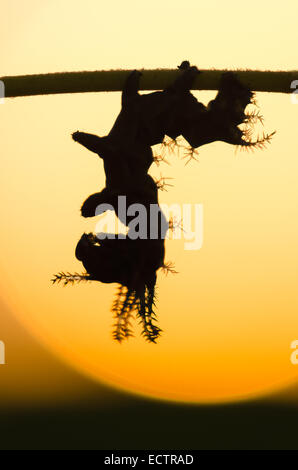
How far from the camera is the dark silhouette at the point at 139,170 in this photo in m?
2.57

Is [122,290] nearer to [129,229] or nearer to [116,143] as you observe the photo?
[129,229]

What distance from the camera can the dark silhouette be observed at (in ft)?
8.43

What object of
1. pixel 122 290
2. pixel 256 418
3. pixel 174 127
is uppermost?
pixel 256 418

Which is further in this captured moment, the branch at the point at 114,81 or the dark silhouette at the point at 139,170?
the dark silhouette at the point at 139,170

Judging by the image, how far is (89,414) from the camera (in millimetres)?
18297

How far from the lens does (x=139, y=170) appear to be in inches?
102

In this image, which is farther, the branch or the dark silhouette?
the dark silhouette

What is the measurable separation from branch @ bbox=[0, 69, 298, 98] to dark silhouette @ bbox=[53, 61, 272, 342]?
0.04 metres

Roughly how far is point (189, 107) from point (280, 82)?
16.7 inches

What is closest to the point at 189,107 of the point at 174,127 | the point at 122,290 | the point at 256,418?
the point at 174,127

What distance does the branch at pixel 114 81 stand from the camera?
8.06ft

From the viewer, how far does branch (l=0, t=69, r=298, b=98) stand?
2457 mm

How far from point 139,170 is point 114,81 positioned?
38 cm

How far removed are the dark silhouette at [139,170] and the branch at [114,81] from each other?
4cm
